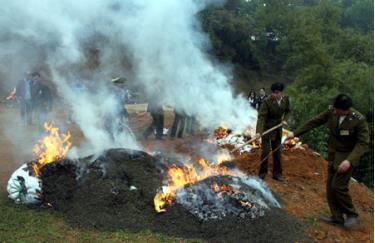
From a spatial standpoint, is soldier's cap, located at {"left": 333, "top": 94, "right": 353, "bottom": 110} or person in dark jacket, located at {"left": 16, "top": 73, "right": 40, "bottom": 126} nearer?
soldier's cap, located at {"left": 333, "top": 94, "right": 353, "bottom": 110}

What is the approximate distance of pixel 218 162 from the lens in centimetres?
884

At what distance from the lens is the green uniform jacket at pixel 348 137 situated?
19.4ft

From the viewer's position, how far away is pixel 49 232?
18.0 ft

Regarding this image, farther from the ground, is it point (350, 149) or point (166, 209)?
point (350, 149)

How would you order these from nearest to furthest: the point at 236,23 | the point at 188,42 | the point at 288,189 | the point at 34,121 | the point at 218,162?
the point at 288,189
the point at 218,162
the point at 188,42
the point at 34,121
the point at 236,23

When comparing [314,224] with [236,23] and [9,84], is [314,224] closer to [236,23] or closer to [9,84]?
[9,84]

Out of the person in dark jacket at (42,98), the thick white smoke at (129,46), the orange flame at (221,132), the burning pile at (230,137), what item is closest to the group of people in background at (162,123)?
the thick white smoke at (129,46)

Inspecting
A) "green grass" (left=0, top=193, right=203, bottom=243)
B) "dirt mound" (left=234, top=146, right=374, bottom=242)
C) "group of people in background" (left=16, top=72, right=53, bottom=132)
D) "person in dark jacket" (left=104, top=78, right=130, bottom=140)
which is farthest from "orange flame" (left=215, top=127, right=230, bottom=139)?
"green grass" (left=0, top=193, right=203, bottom=243)

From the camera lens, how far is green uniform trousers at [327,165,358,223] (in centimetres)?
607

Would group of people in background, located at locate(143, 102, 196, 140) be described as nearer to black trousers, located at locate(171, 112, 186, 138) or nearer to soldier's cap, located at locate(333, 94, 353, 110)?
black trousers, located at locate(171, 112, 186, 138)

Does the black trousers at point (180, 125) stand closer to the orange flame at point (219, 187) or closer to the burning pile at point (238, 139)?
the burning pile at point (238, 139)

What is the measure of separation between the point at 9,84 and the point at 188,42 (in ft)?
43.6

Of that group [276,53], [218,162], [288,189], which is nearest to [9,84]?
[218,162]

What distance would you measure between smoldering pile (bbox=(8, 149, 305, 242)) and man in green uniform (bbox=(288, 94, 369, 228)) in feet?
2.32
